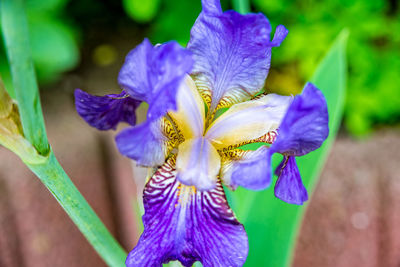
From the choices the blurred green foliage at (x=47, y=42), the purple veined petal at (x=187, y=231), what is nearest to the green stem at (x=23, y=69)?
the purple veined petal at (x=187, y=231)

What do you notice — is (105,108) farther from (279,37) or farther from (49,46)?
(49,46)

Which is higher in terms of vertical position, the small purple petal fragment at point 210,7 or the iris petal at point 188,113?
the small purple petal fragment at point 210,7

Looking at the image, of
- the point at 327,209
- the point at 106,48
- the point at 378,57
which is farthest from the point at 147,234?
the point at 106,48

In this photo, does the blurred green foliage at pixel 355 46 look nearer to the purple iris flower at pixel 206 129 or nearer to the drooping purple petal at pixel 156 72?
the purple iris flower at pixel 206 129

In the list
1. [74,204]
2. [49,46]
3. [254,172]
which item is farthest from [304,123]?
[49,46]

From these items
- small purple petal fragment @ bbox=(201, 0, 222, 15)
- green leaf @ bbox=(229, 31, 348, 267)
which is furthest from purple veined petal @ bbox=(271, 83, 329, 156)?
green leaf @ bbox=(229, 31, 348, 267)

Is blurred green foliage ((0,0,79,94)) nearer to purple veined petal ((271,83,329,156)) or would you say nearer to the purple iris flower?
the purple iris flower
